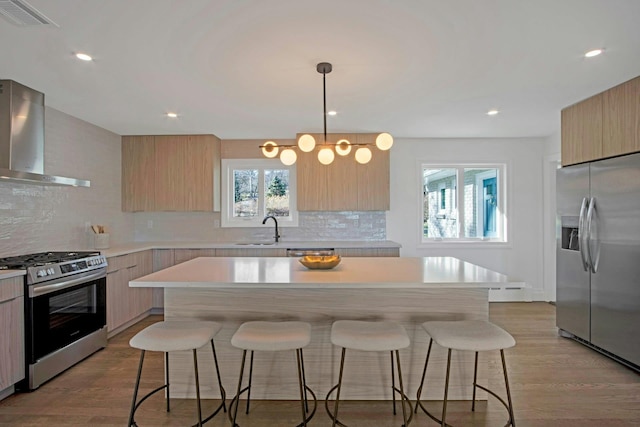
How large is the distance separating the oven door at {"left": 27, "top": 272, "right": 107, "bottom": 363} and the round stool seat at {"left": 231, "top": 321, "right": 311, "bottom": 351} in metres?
1.69

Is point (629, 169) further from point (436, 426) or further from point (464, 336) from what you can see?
point (436, 426)

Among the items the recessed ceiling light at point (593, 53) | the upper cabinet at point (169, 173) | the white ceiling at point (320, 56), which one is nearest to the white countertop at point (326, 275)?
the white ceiling at point (320, 56)

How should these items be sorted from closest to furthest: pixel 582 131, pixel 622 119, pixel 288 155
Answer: pixel 288 155, pixel 622 119, pixel 582 131

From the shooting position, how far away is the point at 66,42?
2.33 metres

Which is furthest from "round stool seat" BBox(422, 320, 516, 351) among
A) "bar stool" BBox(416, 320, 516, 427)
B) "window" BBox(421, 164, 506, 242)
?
"window" BBox(421, 164, 506, 242)

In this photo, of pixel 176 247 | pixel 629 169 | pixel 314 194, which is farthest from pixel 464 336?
pixel 176 247

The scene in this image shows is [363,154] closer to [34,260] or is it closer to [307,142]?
[307,142]

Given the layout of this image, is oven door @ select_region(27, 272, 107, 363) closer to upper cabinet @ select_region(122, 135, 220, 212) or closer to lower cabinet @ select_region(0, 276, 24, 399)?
lower cabinet @ select_region(0, 276, 24, 399)

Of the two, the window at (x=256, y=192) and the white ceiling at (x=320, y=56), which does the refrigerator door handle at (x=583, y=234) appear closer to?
the white ceiling at (x=320, y=56)

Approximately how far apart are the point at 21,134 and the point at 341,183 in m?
3.26

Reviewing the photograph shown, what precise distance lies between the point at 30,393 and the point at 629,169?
480cm

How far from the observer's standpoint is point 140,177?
5.01 metres

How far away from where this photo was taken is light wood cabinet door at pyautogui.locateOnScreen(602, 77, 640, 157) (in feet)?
9.99

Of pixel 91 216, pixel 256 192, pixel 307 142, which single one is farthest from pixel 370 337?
pixel 91 216
